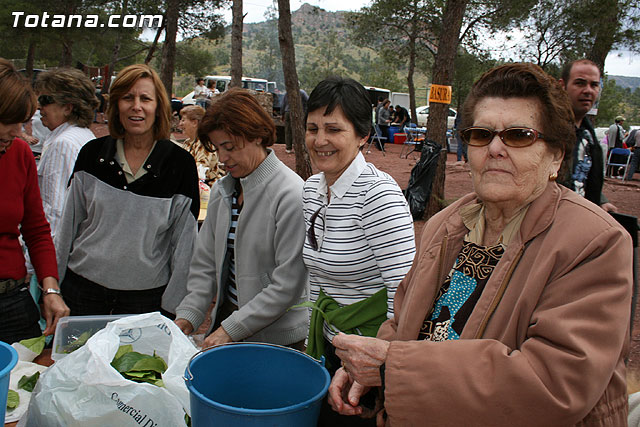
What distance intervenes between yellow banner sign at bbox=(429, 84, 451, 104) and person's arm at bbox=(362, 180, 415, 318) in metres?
5.98

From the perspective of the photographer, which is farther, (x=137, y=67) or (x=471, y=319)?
(x=137, y=67)

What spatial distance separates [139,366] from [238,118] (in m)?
1.13

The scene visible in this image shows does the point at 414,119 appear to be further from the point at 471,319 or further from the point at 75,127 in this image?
the point at 471,319

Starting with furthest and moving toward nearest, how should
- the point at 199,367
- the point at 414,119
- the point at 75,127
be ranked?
the point at 414,119
the point at 75,127
the point at 199,367

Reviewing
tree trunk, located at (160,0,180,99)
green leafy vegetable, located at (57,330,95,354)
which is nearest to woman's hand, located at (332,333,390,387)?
green leafy vegetable, located at (57,330,95,354)

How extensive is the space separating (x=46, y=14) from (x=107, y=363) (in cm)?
2780

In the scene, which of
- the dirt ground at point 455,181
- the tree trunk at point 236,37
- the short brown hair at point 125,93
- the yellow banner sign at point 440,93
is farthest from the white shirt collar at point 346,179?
the tree trunk at point 236,37

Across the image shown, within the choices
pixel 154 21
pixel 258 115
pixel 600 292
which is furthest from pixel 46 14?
pixel 600 292

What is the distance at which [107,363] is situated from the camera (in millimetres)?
1584

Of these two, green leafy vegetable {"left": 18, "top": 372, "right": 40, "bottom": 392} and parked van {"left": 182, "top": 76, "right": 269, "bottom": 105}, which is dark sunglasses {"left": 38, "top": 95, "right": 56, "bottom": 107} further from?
parked van {"left": 182, "top": 76, "right": 269, "bottom": 105}

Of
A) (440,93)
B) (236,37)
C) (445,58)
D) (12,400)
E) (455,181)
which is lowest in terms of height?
(455,181)

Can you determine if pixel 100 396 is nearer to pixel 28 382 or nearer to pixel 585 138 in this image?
pixel 28 382

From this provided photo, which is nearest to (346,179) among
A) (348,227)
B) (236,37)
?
(348,227)

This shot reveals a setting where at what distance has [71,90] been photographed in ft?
11.5
